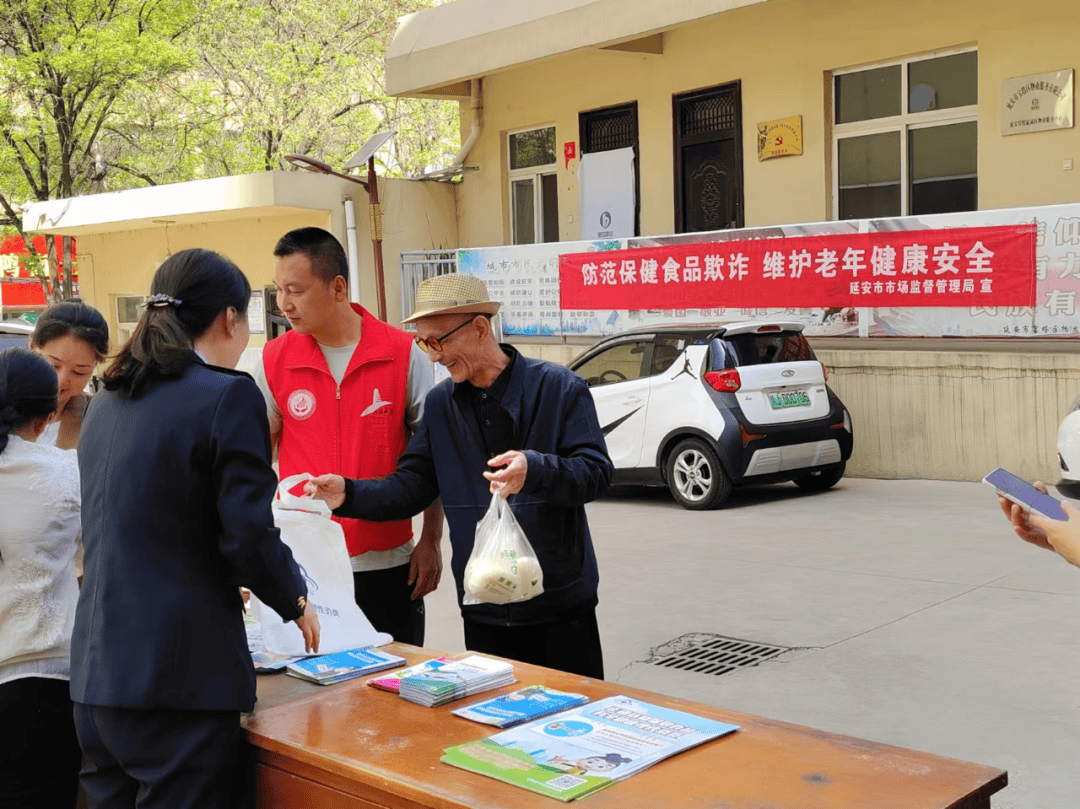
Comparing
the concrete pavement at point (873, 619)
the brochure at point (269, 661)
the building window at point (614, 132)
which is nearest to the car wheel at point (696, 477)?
the concrete pavement at point (873, 619)

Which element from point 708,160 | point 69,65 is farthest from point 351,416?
point 69,65

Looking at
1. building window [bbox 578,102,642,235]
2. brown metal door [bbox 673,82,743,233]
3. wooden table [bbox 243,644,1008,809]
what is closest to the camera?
wooden table [bbox 243,644,1008,809]

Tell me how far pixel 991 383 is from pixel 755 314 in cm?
268

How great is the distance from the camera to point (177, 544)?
8.47ft

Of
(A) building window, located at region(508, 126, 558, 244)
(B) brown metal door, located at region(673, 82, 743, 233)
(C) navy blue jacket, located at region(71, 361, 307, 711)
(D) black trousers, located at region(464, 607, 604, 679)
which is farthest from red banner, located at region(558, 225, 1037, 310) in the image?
(C) navy blue jacket, located at region(71, 361, 307, 711)

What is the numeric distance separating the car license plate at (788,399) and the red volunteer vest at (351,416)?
24.5 feet

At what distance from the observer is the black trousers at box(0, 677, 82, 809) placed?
305 cm

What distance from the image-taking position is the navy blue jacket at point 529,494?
3539mm

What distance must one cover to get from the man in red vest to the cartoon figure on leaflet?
5.43ft

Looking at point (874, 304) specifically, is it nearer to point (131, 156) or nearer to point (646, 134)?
point (646, 134)

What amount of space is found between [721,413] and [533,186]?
29.4 ft

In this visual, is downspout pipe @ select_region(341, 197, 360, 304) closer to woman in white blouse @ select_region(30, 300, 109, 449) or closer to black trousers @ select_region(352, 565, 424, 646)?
woman in white blouse @ select_region(30, 300, 109, 449)

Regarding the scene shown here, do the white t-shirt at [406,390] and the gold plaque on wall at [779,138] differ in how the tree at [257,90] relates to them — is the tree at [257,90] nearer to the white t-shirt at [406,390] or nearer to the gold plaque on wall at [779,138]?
the gold plaque on wall at [779,138]

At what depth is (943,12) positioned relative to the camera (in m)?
13.5
